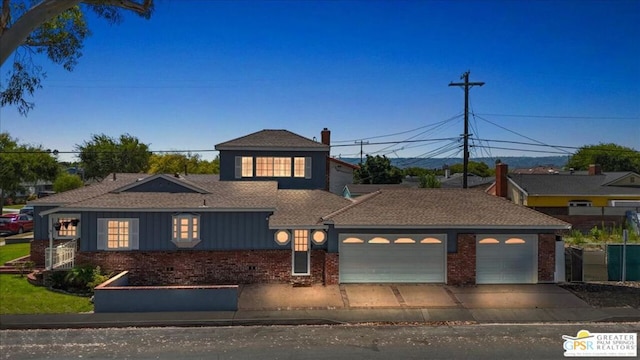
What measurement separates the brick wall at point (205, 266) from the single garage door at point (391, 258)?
3.98 feet

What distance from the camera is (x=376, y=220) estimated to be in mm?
19281

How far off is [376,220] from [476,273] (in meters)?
4.91

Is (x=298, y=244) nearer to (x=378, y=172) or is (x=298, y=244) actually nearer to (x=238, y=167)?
(x=238, y=167)

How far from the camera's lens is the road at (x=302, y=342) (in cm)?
1202

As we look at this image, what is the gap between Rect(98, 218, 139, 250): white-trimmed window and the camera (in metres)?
19.4

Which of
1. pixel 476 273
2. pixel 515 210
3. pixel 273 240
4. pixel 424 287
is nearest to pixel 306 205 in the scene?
pixel 273 240

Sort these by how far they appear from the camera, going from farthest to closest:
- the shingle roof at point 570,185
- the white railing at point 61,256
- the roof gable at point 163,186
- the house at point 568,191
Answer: the shingle roof at point 570,185
the house at point 568,191
the roof gable at point 163,186
the white railing at point 61,256

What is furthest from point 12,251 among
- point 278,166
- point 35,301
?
point 278,166

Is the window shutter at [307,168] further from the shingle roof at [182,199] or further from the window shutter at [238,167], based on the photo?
the window shutter at [238,167]

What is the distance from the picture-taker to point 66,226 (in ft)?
68.1

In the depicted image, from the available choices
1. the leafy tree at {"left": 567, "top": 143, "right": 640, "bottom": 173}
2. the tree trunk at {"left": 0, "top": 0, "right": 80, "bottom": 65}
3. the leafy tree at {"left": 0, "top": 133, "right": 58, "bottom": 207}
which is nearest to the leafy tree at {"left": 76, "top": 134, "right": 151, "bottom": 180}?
the leafy tree at {"left": 0, "top": 133, "right": 58, "bottom": 207}

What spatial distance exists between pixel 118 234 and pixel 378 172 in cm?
4705

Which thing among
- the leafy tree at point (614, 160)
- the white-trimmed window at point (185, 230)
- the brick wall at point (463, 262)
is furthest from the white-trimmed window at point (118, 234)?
the leafy tree at point (614, 160)

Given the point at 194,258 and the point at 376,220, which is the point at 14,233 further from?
the point at 376,220
